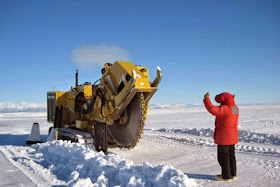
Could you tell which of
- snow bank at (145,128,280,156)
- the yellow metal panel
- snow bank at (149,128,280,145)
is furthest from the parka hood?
snow bank at (149,128,280,145)

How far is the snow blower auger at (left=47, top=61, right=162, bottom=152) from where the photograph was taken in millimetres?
6645

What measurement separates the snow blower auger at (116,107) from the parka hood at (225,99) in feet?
7.43

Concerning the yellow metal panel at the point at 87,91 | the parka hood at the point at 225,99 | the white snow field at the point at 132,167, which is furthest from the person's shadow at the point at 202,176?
the yellow metal panel at the point at 87,91

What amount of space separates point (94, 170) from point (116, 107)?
241cm

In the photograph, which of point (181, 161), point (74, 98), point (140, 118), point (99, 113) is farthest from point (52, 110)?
point (181, 161)

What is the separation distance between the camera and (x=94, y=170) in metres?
4.70

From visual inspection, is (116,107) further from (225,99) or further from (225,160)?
(225,160)

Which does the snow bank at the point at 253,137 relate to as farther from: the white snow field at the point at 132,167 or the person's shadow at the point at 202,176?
the person's shadow at the point at 202,176

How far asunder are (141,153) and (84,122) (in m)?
2.23

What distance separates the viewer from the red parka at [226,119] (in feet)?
14.7

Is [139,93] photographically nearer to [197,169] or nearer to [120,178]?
[197,169]

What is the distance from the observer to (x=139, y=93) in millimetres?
6738

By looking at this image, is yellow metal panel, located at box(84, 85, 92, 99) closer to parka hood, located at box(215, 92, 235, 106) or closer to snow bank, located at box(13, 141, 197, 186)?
snow bank, located at box(13, 141, 197, 186)

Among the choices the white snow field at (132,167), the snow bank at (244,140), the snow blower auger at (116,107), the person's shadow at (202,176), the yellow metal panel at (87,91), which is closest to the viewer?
the white snow field at (132,167)
